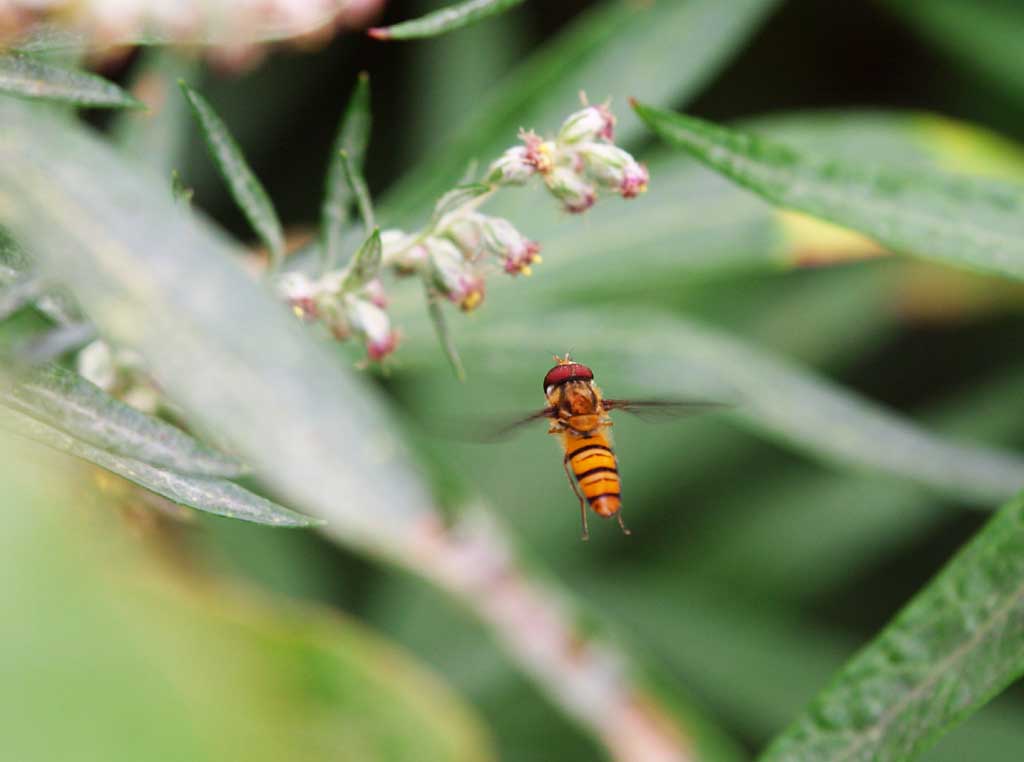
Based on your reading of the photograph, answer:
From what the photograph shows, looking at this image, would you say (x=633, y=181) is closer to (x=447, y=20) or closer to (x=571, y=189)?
(x=571, y=189)

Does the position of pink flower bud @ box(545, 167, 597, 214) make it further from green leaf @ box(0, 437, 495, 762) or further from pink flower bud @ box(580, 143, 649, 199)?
green leaf @ box(0, 437, 495, 762)

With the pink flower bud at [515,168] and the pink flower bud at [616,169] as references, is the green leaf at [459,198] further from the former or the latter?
the pink flower bud at [616,169]

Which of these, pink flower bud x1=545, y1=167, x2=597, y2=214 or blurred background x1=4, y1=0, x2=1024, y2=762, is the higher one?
blurred background x1=4, y1=0, x2=1024, y2=762

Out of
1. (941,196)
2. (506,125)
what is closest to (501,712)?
(506,125)

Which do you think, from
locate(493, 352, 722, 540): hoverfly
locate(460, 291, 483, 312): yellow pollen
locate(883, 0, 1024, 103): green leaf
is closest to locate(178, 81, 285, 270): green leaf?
locate(460, 291, 483, 312): yellow pollen

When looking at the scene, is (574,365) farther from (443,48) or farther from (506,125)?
Result: (443,48)

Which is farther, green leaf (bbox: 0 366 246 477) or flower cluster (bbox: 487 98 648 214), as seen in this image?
flower cluster (bbox: 487 98 648 214)
